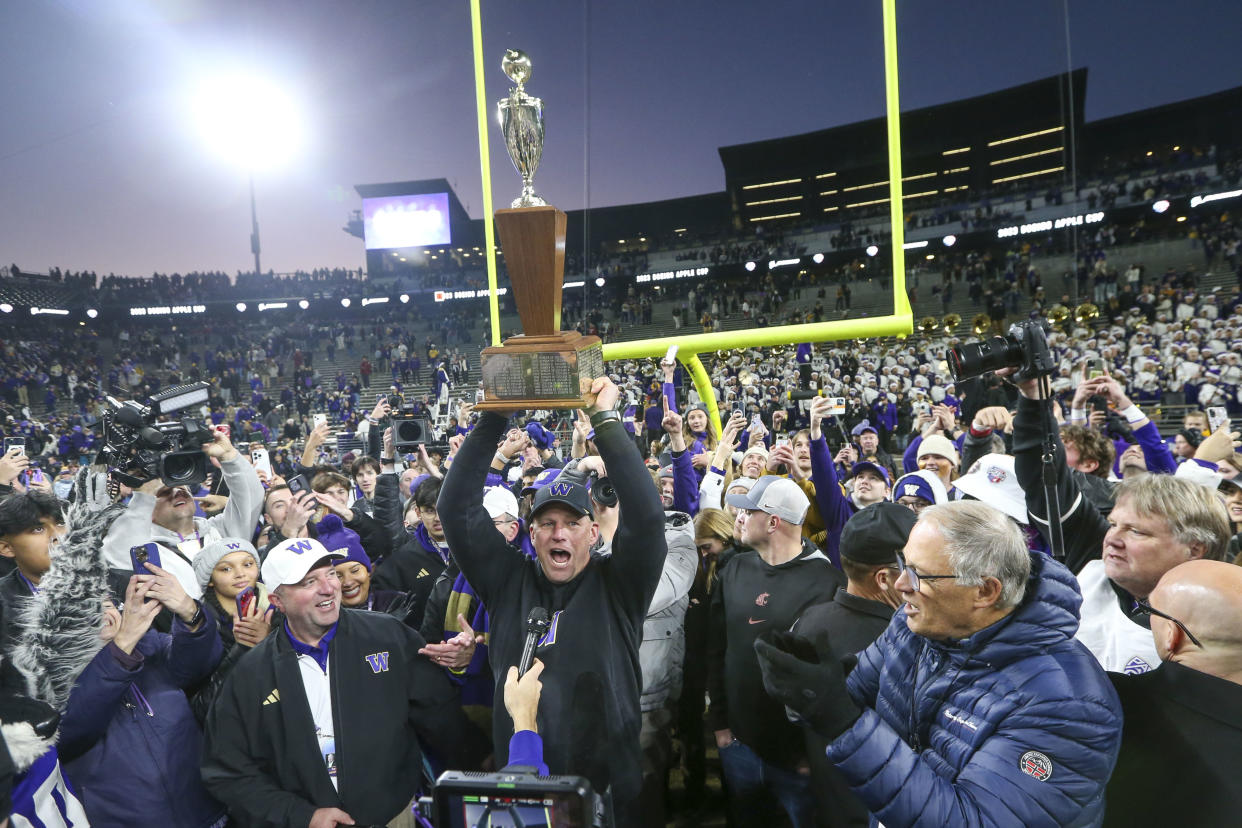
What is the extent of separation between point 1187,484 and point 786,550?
1.32m

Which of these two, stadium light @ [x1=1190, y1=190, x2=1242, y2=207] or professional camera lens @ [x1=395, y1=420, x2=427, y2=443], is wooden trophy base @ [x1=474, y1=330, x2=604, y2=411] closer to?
professional camera lens @ [x1=395, y1=420, x2=427, y2=443]

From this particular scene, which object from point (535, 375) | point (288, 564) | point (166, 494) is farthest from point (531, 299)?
point (166, 494)

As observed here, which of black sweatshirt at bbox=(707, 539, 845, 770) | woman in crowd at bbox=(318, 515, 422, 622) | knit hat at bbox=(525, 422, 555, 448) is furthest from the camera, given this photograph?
knit hat at bbox=(525, 422, 555, 448)

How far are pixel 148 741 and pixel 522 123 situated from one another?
2300 mm

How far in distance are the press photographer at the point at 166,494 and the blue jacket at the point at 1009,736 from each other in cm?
213

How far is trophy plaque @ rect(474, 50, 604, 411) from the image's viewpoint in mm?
2164

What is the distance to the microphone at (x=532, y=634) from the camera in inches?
64.9

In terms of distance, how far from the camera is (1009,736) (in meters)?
1.39

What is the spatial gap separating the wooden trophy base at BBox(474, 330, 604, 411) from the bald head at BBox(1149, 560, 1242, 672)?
4.90 feet

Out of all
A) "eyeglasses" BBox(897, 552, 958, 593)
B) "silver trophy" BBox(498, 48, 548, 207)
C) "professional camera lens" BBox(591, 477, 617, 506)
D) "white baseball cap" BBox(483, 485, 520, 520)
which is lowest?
"white baseball cap" BBox(483, 485, 520, 520)

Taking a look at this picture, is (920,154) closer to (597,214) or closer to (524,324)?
(597,214)

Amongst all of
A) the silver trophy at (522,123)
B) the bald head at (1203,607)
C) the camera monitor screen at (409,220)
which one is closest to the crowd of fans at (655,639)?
the bald head at (1203,607)

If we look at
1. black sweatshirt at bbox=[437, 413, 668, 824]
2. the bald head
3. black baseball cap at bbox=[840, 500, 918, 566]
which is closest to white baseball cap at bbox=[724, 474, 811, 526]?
black baseball cap at bbox=[840, 500, 918, 566]

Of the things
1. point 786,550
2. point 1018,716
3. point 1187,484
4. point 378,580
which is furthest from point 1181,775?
point 378,580
